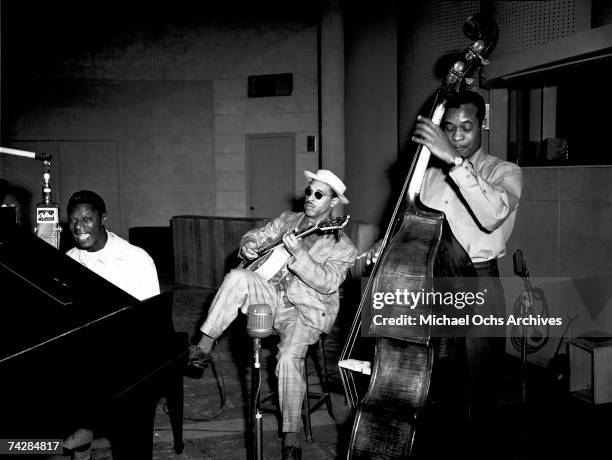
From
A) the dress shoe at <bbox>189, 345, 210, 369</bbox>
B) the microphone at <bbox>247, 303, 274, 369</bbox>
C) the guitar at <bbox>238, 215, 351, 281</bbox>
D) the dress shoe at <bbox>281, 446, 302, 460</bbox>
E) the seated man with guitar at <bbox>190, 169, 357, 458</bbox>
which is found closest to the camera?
the microphone at <bbox>247, 303, 274, 369</bbox>

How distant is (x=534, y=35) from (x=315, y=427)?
10.7 feet

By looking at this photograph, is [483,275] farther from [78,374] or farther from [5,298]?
[5,298]

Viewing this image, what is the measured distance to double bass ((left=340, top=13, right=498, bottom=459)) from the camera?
207cm

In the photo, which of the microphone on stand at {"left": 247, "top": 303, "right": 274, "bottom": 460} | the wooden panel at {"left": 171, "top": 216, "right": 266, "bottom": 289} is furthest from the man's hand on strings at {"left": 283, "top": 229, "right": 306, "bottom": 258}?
the wooden panel at {"left": 171, "top": 216, "right": 266, "bottom": 289}

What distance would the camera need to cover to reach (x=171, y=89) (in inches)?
352

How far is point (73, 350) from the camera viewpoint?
6.15 feet

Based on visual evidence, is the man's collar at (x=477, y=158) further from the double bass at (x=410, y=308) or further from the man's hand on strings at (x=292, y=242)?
the man's hand on strings at (x=292, y=242)

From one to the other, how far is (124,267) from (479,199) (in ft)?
5.94

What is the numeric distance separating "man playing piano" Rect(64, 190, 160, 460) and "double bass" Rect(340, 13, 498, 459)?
123 cm

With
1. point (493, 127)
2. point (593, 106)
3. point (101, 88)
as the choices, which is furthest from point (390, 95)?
point (101, 88)

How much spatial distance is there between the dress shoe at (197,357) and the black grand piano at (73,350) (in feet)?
1.75

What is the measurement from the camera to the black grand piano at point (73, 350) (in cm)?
170

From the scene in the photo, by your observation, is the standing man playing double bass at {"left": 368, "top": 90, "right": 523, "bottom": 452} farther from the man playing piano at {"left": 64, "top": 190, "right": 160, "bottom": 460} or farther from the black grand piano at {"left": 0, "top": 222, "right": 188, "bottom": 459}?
the man playing piano at {"left": 64, "top": 190, "right": 160, "bottom": 460}

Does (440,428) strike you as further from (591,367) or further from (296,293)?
(591,367)
